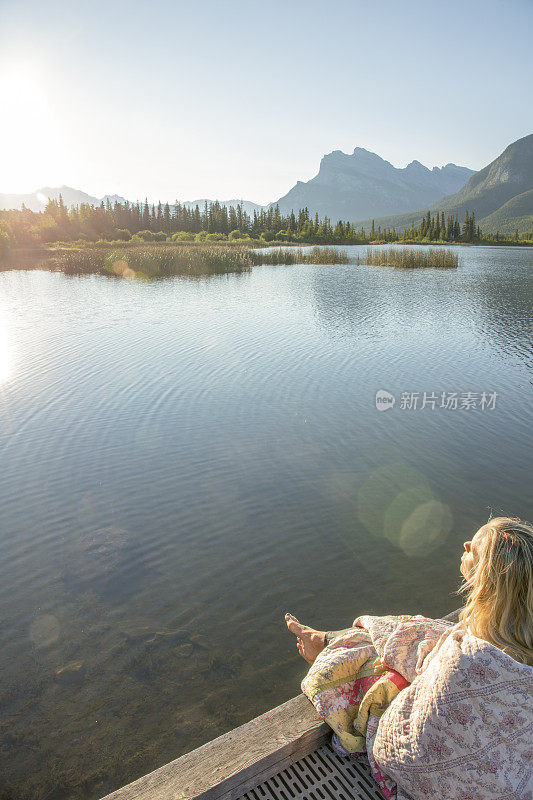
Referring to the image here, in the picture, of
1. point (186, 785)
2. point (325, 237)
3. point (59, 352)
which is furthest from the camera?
point (325, 237)

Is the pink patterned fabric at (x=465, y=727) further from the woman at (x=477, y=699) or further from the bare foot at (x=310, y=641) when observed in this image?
the bare foot at (x=310, y=641)

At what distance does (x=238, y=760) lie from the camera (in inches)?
86.0

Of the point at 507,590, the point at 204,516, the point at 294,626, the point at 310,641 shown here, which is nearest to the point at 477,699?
the point at 507,590

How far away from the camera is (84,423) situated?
26.5 ft

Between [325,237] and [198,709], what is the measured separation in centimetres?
9452

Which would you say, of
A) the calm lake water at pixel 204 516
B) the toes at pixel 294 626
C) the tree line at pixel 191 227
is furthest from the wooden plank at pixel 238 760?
the tree line at pixel 191 227

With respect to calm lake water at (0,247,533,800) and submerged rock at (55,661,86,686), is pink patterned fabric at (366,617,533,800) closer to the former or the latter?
calm lake water at (0,247,533,800)

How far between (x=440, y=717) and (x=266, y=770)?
940 mm

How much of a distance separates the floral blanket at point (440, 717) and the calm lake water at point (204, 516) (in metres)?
1.41

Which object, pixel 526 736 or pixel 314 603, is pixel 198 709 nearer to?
pixel 314 603

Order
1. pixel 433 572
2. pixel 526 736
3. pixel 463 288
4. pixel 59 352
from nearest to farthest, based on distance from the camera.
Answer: pixel 526 736 < pixel 433 572 < pixel 59 352 < pixel 463 288

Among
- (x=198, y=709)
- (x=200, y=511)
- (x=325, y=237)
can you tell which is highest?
(x=325, y=237)

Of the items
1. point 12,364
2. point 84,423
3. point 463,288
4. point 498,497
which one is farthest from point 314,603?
point 463,288

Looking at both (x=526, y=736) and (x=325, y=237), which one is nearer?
(x=526, y=736)
